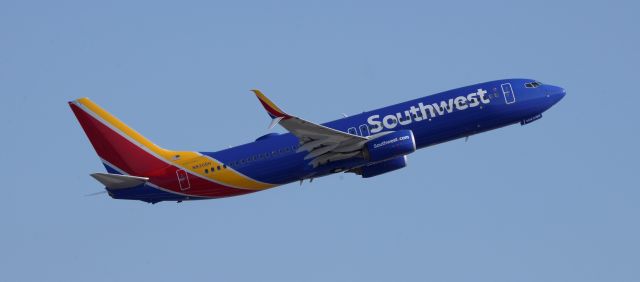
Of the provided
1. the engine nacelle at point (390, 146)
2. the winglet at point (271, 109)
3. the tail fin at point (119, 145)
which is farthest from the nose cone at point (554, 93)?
the tail fin at point (119, 145)

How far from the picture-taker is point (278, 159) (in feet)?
258

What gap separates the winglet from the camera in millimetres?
70750

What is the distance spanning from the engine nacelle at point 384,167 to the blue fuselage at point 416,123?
3772 millimetres

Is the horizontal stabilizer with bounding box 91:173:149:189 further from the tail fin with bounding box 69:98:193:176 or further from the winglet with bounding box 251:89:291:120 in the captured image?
the winglet with bounding box 251:89:291:120

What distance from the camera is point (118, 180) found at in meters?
78.5

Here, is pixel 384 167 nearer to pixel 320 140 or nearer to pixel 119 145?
pixel 320 140

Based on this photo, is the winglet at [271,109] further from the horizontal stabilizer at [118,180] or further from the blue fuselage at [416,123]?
the horizontal stabilizer at [118,180]

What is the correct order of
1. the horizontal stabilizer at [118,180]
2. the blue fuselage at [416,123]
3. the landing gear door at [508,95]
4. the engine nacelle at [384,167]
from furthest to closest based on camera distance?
the engine nacelle at [384,167] → the landing gear door at [508,95] → the blue fuselage at [416,123] → the horizontal stabilizer at [118,180]

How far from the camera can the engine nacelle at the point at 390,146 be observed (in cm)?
7606

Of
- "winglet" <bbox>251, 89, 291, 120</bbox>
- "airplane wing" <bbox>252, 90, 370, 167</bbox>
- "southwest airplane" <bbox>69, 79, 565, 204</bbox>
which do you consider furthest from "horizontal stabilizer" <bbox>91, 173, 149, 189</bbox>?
"winglet" <bbox>251, 89, 291, 120</bbox>

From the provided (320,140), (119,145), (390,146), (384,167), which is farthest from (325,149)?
(119,145)

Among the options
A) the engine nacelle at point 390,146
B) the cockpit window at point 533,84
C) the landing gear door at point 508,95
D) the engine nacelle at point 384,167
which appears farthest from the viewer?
the engine nacelle at point 384,167

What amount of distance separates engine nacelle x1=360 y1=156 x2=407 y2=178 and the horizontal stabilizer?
56.5ft

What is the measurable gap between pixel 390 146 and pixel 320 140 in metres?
5.10
